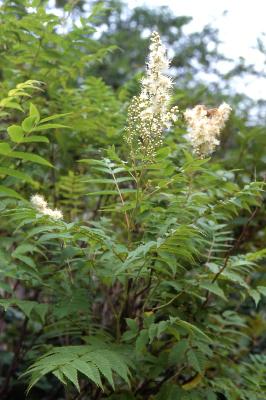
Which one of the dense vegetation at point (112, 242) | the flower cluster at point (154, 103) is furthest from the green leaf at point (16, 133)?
the flower cluster at point (154, 103)

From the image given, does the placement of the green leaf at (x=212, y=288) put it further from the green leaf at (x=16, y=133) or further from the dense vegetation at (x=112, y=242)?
the green leaf at (x=16, y=133)

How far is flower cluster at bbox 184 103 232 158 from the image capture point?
2.44 metres

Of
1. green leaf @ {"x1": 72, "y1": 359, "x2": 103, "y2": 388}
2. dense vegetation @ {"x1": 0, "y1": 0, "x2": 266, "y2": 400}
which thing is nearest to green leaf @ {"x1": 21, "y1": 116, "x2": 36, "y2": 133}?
dense vegetation @ {"x1": 0, "y1": 0, "x2": 266, "y2": 400}

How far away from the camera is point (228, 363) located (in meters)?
3.04

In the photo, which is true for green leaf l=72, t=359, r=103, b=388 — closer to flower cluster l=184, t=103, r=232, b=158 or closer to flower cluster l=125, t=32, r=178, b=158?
flower cluster l=125, t=32, r=178, b=158

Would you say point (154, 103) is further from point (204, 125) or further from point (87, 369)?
point (87, 369)

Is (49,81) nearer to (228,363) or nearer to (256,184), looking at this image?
(256,184)

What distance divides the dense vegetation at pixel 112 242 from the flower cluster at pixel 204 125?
0.04 m

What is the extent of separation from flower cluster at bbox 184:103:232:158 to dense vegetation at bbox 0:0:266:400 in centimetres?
4

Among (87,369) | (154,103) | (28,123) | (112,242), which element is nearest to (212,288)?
(112,242)

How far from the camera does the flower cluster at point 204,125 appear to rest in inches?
96.0

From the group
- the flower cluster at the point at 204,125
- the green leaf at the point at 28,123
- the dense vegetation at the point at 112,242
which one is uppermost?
the green leaf at the point at 28,123

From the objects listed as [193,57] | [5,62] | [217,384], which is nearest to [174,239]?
[217,384]

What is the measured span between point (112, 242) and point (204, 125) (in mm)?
788
